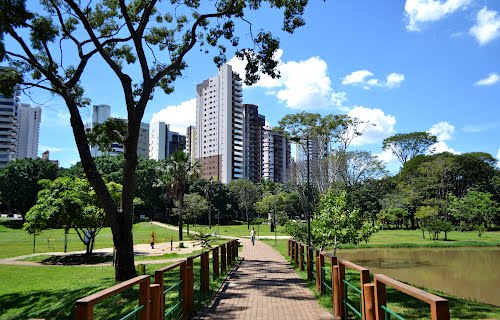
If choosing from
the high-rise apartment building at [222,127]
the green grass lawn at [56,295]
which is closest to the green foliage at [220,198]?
the high-rise apartment building at [222,127]

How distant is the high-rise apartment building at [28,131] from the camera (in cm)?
12880

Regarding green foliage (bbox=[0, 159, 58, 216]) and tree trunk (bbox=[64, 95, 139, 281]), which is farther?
green foliage (bbox=[0, 159, 58, 216])

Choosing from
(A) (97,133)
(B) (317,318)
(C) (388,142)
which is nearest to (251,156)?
(C) (388,142)

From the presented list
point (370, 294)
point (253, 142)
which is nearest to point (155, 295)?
point (370, 294)

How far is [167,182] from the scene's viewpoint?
127 feet

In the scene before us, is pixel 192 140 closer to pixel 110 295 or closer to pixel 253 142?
pixel 253 142

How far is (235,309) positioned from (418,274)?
1361 centimetres

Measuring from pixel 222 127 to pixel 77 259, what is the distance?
80990mm

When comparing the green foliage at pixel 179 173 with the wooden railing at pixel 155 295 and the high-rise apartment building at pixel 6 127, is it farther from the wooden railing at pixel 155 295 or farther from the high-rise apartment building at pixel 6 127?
the high-rise apartment building at pixel 6 127

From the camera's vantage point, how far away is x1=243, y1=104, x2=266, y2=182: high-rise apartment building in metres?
117

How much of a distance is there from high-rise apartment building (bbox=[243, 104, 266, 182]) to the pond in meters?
87.2

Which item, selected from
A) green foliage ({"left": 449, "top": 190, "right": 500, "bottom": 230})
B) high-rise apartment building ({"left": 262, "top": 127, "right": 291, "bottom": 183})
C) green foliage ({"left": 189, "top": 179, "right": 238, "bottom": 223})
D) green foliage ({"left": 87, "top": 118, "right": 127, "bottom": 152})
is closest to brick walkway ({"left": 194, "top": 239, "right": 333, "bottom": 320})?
green foliage ({"left": 87, "top": 118, "right": 127, "bottom": 152})

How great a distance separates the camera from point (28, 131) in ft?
433

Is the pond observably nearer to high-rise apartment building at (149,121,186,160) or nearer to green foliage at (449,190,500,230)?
green foliage at (449,190,500,230)
